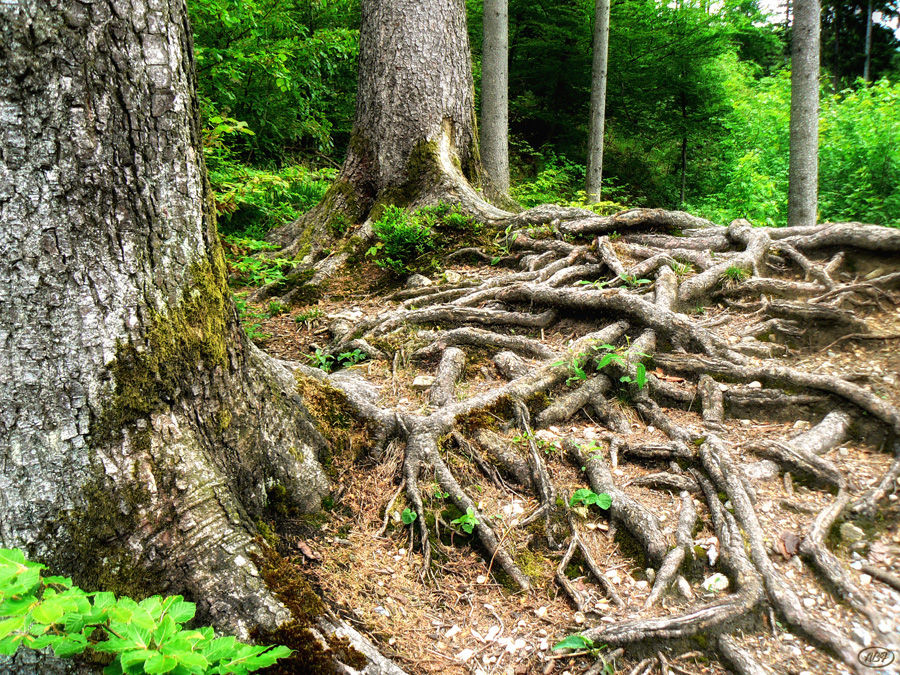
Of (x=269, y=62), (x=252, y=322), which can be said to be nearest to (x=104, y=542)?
(x=252, y=322)

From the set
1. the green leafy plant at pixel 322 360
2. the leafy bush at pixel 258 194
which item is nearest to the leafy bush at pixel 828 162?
the leafy bush at pixel 258 194

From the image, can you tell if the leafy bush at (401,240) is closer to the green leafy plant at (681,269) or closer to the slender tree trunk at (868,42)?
the green leafy plant at (681,269)

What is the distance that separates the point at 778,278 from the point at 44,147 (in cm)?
513

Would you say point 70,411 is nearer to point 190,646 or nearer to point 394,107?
point 190,646

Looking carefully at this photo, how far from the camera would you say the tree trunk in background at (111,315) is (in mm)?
1908

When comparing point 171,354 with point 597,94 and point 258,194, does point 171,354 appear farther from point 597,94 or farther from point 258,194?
point 597,94

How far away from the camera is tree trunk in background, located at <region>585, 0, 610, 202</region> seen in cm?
1208

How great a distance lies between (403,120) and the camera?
6402mm

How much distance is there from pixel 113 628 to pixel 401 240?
4.82 m

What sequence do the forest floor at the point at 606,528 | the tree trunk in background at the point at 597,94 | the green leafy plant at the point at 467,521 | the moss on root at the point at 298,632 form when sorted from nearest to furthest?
the moss on root at the point at 298,632 < the forest floor at the point at 606,528 < the green leafy plant at the point at 467,521 < the tree trunk in background at the point at 597,94

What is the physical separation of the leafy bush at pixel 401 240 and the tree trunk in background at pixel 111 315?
3499 mm

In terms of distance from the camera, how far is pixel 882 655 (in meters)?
2.15

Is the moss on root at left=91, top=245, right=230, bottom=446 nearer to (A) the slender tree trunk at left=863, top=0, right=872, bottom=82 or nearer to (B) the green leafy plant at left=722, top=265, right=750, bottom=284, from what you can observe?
(B) the green leafy plant at left=722, top=265, right=750, bottom=284

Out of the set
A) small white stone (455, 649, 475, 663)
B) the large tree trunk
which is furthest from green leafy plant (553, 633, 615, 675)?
the large tree trunk
